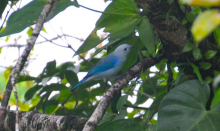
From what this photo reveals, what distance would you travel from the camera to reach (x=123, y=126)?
4.23ft

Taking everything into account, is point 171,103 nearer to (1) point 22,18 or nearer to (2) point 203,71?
(2) point 203,71

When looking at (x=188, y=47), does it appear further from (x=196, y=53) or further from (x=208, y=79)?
(x=208, y=79)

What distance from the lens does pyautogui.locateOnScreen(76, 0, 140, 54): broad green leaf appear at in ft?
4.10

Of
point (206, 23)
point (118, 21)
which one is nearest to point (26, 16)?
point (118, 21)

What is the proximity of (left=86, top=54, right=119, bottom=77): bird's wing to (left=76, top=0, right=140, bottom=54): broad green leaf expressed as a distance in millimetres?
593

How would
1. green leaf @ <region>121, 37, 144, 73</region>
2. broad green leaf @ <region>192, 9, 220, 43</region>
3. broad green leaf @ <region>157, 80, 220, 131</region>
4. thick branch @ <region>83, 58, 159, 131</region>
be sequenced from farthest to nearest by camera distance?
1. green leaf @ <region>121, 37, 144, 73</region>
2. broad green leaf @ <region>157, 80, 220, 131</region>
3. thick branch @ <region>83, 58, 159, 131</region>
4. broad green leaf @ <region>192, 9, 220, 43</region>

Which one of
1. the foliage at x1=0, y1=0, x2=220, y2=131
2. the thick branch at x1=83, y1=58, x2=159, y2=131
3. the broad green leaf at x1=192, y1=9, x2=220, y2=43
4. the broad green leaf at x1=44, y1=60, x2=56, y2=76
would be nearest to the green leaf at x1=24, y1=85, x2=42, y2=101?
the broad green leaf at x1=44, y1=60, x2=56, y2=76

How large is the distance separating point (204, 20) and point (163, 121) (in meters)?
0.89

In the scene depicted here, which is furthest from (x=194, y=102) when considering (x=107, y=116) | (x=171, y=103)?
(x=107, y=116)

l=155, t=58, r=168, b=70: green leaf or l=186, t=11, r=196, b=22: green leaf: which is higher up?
l=186, t=11, r=196, b=22: green leaf

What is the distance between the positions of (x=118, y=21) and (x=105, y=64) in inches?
31.9

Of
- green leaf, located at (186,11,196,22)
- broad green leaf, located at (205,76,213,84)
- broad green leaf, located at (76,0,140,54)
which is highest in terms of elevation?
broad green leaf, located at (76,0,140,54)

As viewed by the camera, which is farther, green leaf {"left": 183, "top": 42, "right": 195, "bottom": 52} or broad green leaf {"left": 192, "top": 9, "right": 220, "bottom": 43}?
green leaf {"left": 183, "top": 42, "right": 195, "bottom": 52}

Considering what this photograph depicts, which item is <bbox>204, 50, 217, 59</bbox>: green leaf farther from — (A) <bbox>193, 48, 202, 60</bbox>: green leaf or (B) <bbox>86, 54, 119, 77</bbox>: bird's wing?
(B) <bbox>86, 54, 119, 77</bbox>: bird's wing
